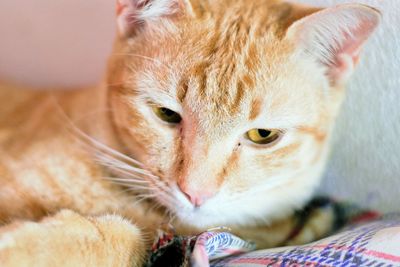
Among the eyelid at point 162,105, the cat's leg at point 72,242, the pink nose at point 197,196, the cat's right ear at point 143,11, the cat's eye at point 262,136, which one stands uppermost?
the cat's right ear at point 143,11

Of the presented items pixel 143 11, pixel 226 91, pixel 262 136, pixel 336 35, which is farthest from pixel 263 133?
pixel 143 11

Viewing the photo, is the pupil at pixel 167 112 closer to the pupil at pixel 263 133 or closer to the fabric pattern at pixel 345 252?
the pupil at pixel 263 133

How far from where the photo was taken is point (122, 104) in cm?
113

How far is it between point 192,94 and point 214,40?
13 cm

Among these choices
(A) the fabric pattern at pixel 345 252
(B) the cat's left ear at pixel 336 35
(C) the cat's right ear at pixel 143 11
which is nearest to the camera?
(A) the fabric pattern at pixel 345 252

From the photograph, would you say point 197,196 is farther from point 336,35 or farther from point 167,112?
point 336,35

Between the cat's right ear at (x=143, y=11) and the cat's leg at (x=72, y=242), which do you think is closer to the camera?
the cat's leg at (x=72, y=242)

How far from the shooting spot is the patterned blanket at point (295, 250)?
86 cm

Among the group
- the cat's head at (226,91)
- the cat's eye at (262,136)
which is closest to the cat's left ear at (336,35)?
the cat's head at (226,91)

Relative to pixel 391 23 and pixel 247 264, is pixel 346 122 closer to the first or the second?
pixel 391 23

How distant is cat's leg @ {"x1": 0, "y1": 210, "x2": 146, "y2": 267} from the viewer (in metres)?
0.90

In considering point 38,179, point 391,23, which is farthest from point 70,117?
point 391,23

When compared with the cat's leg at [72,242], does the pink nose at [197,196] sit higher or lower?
higher

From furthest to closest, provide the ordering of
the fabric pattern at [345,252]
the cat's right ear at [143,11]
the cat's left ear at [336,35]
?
the cat's right ear at [143,11] → the cat's left ear at [336,35] → the fabric pattern at [345,252]
